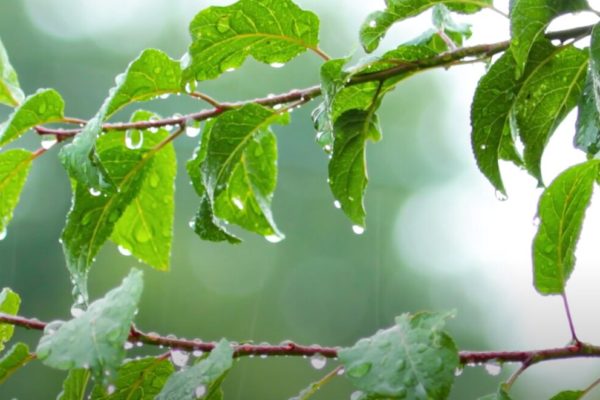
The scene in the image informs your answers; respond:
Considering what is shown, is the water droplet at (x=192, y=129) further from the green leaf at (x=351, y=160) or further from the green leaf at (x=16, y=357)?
the green leaf at (x=16, y=357)

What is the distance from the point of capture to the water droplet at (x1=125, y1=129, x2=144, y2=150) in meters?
0.77

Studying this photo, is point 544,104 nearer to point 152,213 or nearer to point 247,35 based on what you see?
point 247,35

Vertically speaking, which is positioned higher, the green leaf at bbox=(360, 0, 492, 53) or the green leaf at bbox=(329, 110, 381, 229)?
the green leaf at bbox=(360, 0, 492, 53)

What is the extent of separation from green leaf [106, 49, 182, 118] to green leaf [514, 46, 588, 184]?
0.97 ft

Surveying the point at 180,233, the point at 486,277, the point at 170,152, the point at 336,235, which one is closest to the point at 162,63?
the point at 170,152

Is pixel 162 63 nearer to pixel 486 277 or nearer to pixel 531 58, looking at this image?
pixel 531 58

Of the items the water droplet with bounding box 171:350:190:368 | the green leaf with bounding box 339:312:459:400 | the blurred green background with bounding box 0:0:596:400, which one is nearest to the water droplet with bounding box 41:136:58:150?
the water droplet with bounding box 171:350:190:368

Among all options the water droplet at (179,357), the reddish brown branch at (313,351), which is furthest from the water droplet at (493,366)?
the water droplet at (179,357)

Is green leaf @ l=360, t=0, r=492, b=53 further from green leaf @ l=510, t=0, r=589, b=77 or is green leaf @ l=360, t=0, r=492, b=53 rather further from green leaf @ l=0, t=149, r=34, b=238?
green leaf @ l=0, t=149, r=34, b=238

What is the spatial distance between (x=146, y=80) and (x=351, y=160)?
0.19 metres

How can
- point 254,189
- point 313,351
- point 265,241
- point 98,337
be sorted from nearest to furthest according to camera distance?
1. point 98,337
2. point 313,351
3. point 254,189
4. point 265,241

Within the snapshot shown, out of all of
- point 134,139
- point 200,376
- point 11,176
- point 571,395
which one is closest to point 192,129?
point 134,139

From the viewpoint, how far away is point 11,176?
2.50 feet

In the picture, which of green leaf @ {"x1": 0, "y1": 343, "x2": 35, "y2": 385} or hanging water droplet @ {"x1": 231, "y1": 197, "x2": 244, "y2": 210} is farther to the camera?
hanging water droplet @ {"x1": 231, "y1": 197, "x2": 244, "y2": 210}
